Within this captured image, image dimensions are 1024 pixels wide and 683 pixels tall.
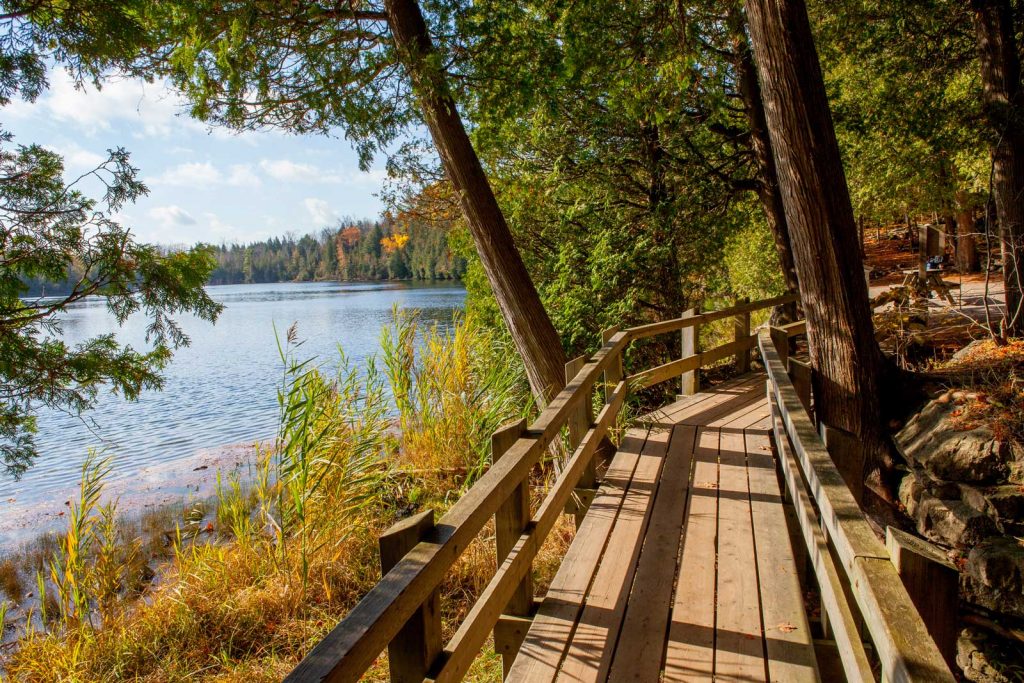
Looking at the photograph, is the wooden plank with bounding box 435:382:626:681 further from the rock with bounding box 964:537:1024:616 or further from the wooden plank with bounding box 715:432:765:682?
the rock with bounding box 964:537:1024:616

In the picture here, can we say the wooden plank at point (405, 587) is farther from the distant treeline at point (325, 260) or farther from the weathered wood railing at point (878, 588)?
the distant treeline at point (325, 260)

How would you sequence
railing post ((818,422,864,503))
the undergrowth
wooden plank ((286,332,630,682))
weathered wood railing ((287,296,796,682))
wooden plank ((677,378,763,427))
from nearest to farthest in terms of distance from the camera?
wooden plank ((286,332,630,682))
weathered wood railing ((287,296,796,682))
railing post ((818,422,864,503))
the undergrowth
wooden plank ((677,378,763,427))

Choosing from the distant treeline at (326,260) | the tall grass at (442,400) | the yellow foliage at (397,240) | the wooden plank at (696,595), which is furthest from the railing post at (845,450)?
the distant treeline at (326,260)

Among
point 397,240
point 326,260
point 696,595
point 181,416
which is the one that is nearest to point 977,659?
point 696,595

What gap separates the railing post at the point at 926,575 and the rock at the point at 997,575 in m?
4.12

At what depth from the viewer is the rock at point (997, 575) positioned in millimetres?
4754

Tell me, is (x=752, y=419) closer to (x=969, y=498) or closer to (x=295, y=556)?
(x=969, y=498)

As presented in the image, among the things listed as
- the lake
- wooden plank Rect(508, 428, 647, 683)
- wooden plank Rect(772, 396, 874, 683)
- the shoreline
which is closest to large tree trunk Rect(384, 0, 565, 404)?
the lake

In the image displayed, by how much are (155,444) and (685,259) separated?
36.5 feet

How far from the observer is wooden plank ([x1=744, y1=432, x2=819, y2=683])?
243 cm

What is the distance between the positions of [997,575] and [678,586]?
355 cm

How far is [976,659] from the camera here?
468cm

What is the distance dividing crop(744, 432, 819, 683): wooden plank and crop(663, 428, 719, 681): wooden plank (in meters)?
0.23

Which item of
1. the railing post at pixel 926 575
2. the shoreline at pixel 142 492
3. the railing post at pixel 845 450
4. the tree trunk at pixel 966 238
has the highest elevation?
the tree trunk at pixel 966 238
